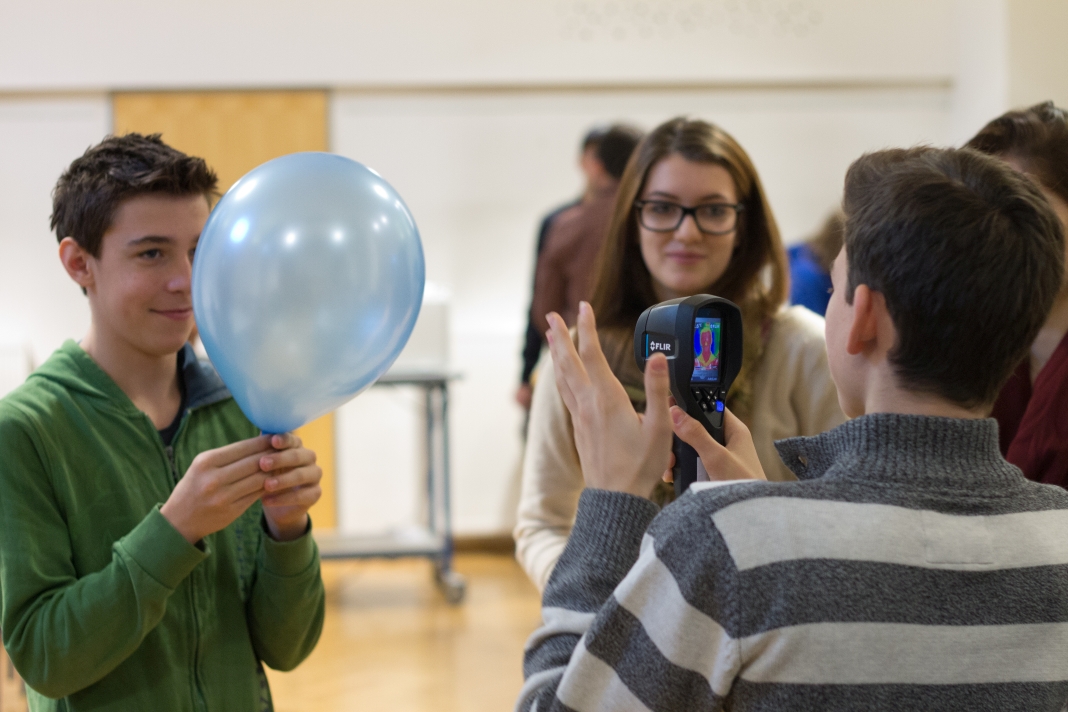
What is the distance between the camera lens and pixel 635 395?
4.34 ft

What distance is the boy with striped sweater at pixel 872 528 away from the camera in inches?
27.2

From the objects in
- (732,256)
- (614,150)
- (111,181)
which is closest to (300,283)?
(111,181)

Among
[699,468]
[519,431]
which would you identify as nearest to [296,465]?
[699,468]

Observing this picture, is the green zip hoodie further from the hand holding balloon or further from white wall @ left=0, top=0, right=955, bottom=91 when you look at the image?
white wall @ left=0, top=0, right=955, bottom=91

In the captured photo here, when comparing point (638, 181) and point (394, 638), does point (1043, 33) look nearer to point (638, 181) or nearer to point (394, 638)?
point (638, 181)

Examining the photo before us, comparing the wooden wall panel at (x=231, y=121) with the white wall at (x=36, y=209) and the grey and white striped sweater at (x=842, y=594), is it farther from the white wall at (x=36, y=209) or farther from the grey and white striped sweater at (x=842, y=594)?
the grey and white striped sweater at (x=842, y=594)

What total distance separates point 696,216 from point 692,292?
0.42ft

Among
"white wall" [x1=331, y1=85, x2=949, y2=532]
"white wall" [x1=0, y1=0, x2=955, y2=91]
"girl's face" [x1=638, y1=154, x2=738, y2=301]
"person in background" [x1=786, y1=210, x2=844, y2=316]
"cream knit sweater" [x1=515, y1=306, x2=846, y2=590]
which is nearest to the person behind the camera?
"cream knit sweater" [x1=515, y1=306, x2=846, y2=590]

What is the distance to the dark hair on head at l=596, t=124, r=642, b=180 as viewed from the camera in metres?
3.30

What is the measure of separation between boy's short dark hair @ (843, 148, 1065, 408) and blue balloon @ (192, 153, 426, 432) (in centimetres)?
52

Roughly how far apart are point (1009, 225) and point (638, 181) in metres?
0.90

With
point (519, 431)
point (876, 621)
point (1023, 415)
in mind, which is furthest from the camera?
point (519, 431)

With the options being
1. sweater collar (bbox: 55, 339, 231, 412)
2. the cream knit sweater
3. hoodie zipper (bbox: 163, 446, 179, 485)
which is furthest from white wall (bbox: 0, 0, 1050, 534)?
hoodie zipper (bbox: 163, 446, 179, 485)

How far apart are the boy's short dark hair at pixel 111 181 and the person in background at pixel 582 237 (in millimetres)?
2040
